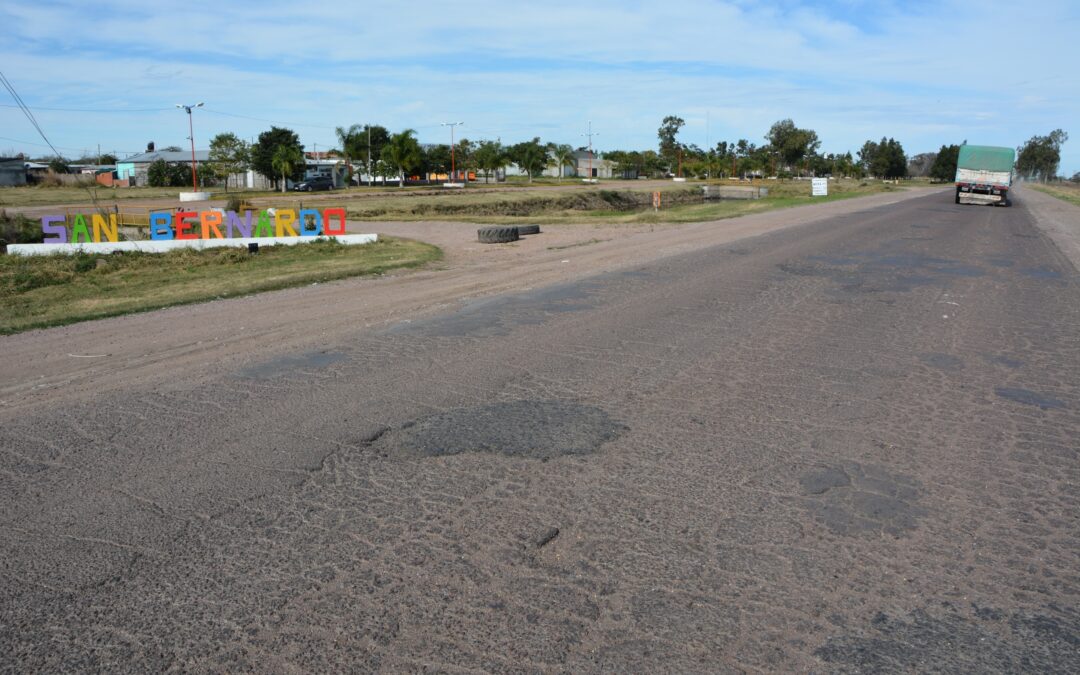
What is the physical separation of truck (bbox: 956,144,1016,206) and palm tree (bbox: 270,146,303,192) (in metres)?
58.4

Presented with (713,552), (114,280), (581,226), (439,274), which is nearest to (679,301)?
(439,274)

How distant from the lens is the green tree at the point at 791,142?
153 meters

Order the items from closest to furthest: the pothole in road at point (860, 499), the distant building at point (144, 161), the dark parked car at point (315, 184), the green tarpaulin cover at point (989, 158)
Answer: the pothole in road at point (860, 499) → the green tarpaulin cover at point (989, 158) → the dark parked car at point (315, 184) → the distant building at point (144, 161)

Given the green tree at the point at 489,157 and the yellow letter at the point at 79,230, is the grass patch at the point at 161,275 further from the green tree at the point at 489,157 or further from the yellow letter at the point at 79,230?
the green tree at the point at 489,157

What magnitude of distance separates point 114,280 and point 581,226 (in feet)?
60.3

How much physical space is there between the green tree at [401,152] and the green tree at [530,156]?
31.0 metres

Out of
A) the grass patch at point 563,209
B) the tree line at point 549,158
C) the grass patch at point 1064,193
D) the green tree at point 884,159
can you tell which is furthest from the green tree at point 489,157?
the green tree at point 884,159

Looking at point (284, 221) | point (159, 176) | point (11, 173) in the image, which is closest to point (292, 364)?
point (284, 221)

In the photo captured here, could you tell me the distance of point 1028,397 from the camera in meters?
7.62

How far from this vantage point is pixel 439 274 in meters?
16.6

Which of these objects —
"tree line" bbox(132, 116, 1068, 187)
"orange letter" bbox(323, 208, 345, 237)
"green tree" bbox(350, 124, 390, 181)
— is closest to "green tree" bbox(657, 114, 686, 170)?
"tree line" bbox(132, 116, 1068, 187)

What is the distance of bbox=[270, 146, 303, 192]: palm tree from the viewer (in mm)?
81562

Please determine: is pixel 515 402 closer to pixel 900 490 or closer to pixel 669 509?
pixel 669 509

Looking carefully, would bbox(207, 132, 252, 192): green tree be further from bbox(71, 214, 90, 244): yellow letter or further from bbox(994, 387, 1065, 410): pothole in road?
bbox(994, 387, 1065, 410): pothole in road
